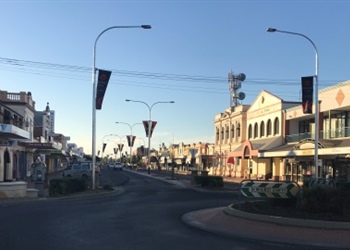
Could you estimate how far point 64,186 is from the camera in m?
25.8

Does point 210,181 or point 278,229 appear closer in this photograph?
point 278,229

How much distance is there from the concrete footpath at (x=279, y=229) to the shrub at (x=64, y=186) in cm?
1207

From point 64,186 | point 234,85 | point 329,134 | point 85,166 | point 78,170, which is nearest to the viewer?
point 64,186

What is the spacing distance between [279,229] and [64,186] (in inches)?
615

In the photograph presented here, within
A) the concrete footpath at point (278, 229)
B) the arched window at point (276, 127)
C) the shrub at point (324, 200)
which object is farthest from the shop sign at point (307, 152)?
the concrete footpath at point (278, 229)

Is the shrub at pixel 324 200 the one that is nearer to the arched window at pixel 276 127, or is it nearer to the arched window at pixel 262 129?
the arched window at pixel 276 127

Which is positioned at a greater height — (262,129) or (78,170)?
(262,129)

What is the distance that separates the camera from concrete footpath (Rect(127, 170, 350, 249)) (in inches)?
450

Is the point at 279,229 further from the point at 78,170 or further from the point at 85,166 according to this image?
the point at 85,166

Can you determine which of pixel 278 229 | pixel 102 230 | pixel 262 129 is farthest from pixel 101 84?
pixel 262 129

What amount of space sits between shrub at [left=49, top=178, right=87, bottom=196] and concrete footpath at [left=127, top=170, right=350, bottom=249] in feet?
39.6

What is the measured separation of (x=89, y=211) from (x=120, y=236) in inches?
247

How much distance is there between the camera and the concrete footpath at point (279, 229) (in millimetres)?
11422

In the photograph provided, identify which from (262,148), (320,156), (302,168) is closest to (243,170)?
(262,148)
